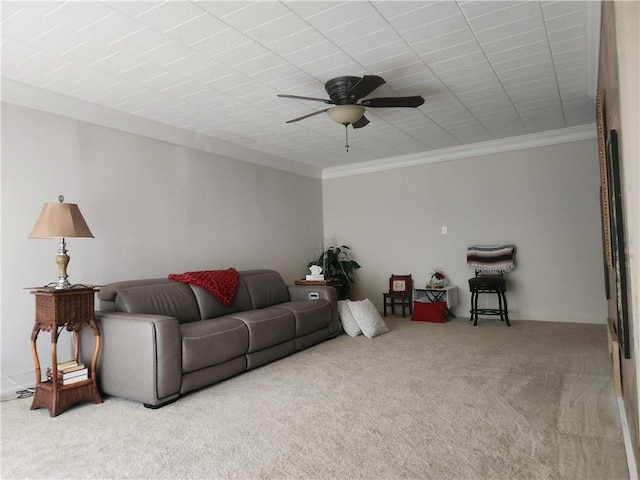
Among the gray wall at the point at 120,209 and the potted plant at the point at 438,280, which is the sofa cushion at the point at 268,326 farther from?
the potted plant at the point at 438,280

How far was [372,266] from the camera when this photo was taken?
6.79 m

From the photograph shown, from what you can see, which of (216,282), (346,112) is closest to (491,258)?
(346,112)

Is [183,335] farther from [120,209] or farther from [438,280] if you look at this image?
[438,280]

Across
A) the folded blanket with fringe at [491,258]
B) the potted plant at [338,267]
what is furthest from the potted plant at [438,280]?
the potted plant at [338,267]

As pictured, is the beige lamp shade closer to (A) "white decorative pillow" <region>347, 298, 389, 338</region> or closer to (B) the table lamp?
(B) the table lamp

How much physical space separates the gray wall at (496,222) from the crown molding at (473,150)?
85mm

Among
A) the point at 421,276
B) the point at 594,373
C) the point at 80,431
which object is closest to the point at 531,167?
the point at 421,276

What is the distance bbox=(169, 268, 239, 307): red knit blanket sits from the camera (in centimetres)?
406

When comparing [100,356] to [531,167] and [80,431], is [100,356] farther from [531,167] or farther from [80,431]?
[531,167]

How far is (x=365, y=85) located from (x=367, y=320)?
273 centimetres

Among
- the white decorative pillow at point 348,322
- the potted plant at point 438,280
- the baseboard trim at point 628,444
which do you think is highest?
the potted plant at point 438,280

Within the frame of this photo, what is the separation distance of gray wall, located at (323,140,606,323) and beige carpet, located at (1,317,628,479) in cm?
177

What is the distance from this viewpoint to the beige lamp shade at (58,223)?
2.85 metres

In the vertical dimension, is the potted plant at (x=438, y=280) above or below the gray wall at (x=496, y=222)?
below
